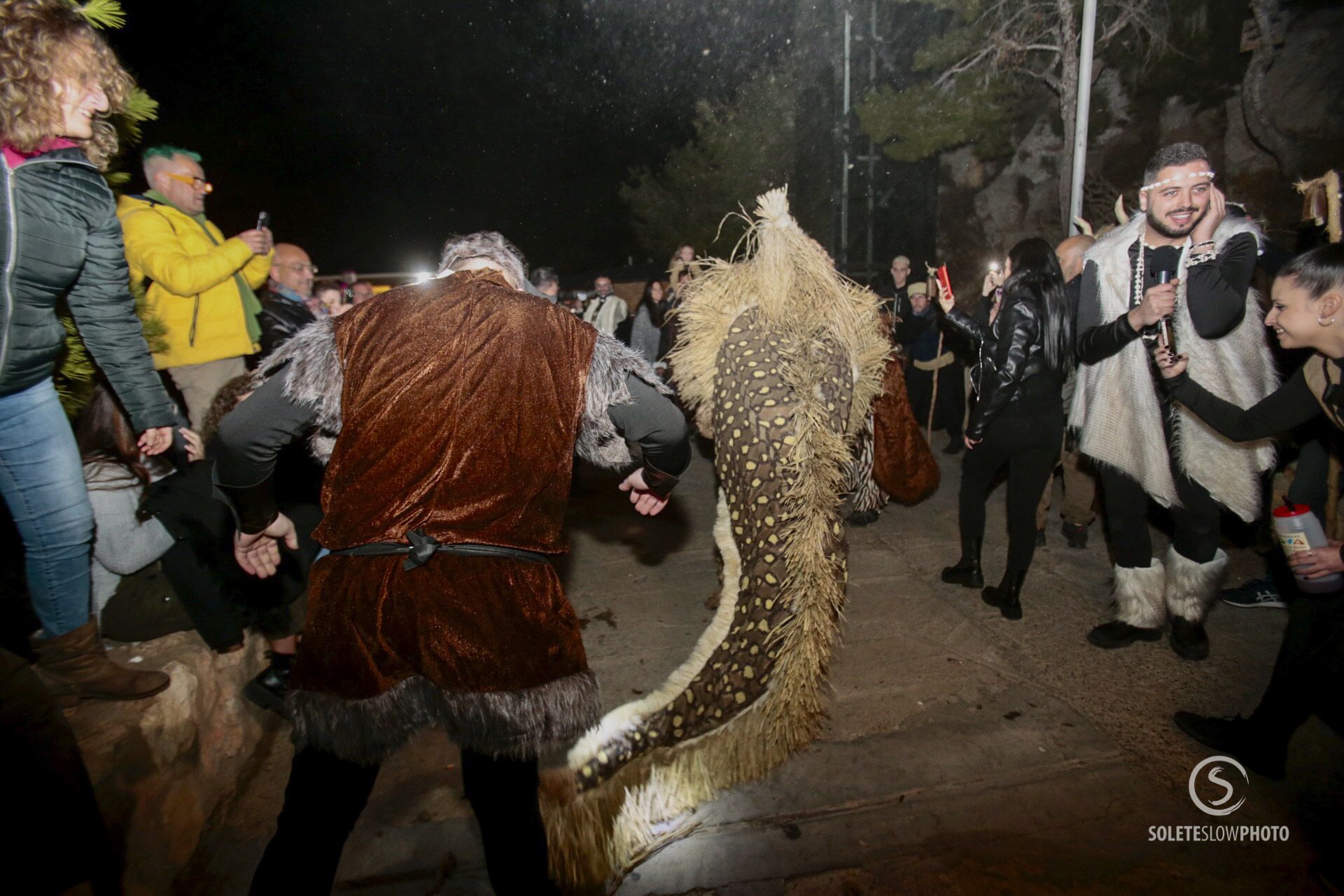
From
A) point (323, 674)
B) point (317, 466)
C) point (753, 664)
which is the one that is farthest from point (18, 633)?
point (753, 664)

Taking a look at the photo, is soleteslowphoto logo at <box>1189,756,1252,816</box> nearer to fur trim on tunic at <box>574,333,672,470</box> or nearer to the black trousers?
the black trousers

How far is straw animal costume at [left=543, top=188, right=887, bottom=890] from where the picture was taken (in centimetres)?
211

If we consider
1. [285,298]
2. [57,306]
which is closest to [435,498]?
[57,306]

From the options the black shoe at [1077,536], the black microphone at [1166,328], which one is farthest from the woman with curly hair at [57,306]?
the black shoe at [1077,536]

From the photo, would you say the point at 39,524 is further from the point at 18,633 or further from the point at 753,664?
the point at 753,664

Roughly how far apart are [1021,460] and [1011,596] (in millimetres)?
713

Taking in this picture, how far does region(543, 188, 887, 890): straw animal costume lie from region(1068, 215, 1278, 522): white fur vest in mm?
1171

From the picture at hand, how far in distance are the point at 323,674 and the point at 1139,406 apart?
333cm

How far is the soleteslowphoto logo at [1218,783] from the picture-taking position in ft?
7.19

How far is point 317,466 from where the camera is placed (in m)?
2.80

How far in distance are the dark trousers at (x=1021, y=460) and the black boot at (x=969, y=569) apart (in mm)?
266

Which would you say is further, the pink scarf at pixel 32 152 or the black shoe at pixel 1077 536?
the black shoe at pixel 1077 536

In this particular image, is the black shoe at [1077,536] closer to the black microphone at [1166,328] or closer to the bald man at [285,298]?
the black microphone at [1166,328]

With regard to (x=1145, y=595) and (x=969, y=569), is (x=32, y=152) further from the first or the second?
(x=1145, y=595)
